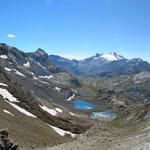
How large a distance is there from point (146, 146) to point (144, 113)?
28851mm

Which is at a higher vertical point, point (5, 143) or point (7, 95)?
point (7, 95)

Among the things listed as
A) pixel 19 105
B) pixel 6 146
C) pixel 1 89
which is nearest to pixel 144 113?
pixel 6 146

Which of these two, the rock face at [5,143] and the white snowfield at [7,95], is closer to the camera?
the rock face at [5,143]

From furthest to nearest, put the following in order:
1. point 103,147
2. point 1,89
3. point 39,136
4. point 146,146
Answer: point 1,89 < point 39,136 < point 103,147 < point 146,146

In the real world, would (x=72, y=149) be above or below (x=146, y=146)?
below

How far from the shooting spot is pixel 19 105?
2293 inches

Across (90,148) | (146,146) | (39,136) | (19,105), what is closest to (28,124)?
(39,136)

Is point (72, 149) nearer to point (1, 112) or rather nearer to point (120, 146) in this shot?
point (120, 146)

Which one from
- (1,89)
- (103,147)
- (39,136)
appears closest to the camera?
(103,147)

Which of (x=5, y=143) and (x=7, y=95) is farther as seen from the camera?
(x=7, y=95)

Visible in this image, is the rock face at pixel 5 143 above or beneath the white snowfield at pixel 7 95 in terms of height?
beneath

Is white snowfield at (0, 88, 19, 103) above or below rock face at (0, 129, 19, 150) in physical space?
above

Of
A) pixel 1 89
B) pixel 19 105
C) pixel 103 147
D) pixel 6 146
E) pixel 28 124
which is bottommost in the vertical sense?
pixel 6 146

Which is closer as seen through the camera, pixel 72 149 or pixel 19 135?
pixel 72 149
